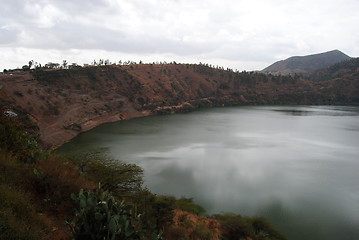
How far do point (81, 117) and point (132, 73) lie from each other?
35204 millimetres

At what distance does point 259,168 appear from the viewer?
25.5m

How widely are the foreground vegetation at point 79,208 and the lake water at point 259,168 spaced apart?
3.25 m

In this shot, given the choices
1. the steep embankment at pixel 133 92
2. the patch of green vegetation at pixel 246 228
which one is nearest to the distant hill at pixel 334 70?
the steep embankment at pixel 133 92

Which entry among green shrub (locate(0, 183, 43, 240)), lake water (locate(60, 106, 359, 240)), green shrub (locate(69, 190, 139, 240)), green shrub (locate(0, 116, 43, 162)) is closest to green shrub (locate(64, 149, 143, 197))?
green shrub (locate(0, 116, 43, 162))

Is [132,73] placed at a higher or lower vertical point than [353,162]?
higher

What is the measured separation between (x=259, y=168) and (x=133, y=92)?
51361 mm

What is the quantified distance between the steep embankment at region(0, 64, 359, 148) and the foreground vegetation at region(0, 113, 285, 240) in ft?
83.0

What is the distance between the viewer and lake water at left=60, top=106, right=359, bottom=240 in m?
16.7

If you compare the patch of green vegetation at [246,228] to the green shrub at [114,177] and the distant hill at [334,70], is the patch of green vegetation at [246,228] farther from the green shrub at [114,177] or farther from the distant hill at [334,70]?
the distant hill at [334,70]

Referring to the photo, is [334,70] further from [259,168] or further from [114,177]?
[114,177]

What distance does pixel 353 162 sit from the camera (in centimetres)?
2814

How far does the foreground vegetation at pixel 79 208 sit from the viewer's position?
532 centimetres

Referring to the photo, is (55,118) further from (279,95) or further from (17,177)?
(279,95)

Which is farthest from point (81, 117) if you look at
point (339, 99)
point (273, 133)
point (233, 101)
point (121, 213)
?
point (339, 99)
